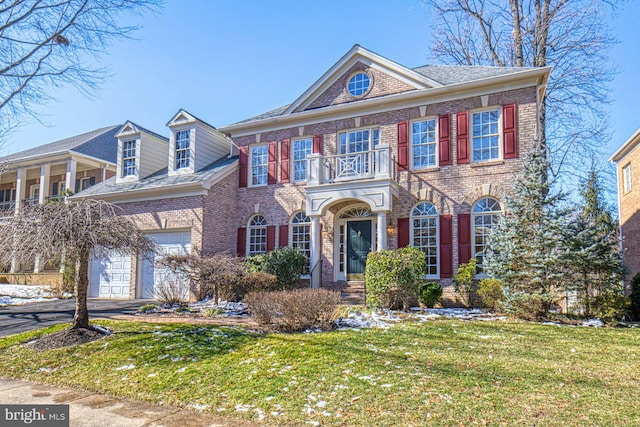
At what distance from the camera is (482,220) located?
12.7 meters

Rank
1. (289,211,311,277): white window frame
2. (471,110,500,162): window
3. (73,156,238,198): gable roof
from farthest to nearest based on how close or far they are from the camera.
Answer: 1. (73,156,238,198): gable roof
2. (289,211,311,277): white window frame
3. (471,110,500,162): window

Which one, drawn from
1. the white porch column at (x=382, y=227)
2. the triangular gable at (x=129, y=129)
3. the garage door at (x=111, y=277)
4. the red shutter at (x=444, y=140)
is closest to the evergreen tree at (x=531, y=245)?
the red shutter at (x=444, y=140)

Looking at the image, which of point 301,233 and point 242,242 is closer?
point 301,233

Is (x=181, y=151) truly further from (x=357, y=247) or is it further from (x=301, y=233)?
(x=357, y=247)

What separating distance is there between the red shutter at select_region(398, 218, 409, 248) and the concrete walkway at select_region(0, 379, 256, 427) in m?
9.61

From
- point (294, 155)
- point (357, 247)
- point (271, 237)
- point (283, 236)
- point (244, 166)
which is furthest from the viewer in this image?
point (244, 166)

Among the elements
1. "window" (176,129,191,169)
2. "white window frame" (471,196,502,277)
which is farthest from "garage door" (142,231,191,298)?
"white window frame" (471,196,502,277)

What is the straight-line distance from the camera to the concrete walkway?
445cm

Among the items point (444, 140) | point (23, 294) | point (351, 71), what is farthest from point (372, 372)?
point (23, 294)

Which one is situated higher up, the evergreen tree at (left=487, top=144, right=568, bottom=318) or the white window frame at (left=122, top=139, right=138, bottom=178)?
the white window frame at (left=122, top=139, right=138, bottom=178)

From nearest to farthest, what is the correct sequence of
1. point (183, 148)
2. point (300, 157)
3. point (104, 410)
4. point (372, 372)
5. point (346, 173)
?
point (104, 410) < point (372, 372) < point (346, 173) < point (300, 157) < point (183, 148)

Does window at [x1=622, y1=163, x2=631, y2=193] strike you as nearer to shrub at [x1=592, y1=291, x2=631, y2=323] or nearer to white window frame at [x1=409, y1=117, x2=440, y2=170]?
white window frame at [x1=409, y1=117, x2=440, y2=170]

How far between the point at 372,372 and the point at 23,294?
52.0 ft

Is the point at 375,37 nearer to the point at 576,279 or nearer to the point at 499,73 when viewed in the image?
the point at 499,73
